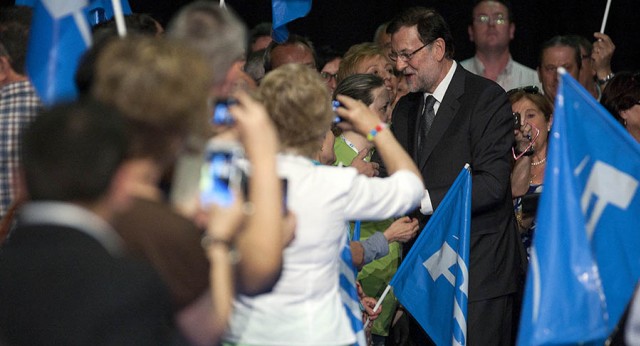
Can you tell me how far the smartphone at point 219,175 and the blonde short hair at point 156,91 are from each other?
21 centimetres

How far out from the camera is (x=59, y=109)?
241cm

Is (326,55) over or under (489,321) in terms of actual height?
over

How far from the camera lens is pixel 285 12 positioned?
5109mm

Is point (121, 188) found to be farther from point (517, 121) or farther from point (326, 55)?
point (326, 55)

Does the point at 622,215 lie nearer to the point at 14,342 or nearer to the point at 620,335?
the point at 620,335

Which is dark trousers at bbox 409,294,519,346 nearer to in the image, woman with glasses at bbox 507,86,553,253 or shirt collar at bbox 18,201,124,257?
woman with glasses at bbox 507,86,553,253

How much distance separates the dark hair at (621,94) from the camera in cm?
621

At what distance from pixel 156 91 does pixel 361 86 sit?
3.18m

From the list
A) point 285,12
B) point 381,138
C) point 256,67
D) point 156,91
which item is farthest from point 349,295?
point 256,67

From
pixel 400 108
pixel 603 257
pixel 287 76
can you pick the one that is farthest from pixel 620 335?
pixel 400 108

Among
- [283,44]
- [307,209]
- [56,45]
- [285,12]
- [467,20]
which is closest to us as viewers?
[307,209]

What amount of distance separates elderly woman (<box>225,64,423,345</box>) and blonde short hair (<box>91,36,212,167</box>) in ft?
3.39

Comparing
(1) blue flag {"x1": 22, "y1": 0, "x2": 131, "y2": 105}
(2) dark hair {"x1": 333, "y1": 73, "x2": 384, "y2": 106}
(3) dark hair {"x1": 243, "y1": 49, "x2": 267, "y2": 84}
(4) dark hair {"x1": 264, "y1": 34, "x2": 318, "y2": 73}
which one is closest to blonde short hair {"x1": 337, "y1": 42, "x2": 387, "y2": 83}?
(4) dark hair {"x1": 264, "y1": 34, "x2": 318, "y2": 73}

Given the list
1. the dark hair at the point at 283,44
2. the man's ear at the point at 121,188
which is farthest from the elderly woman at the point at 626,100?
the man's ear at the point at 121,188
